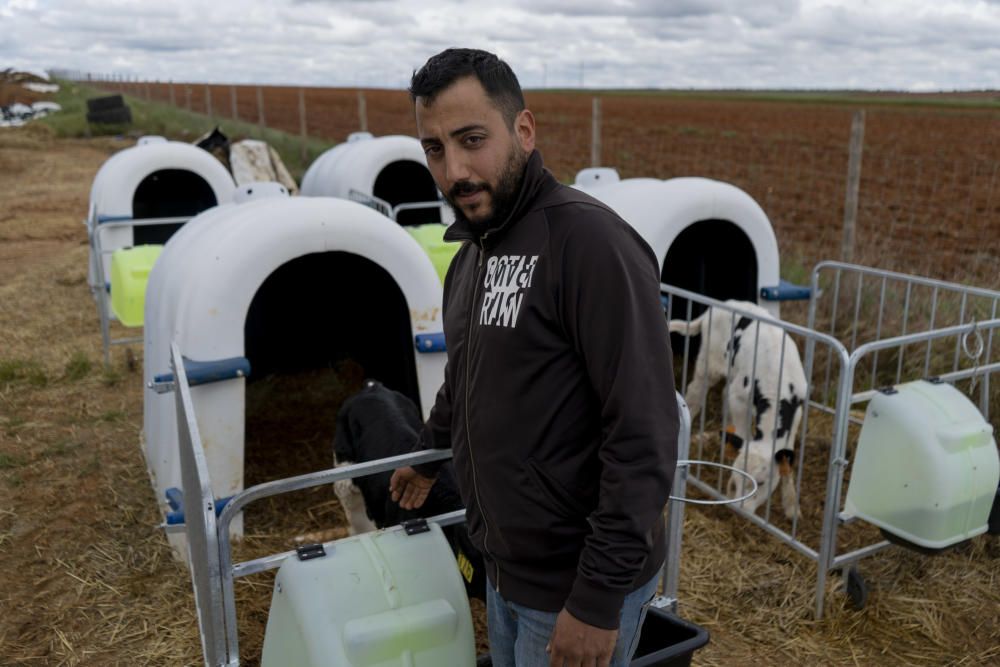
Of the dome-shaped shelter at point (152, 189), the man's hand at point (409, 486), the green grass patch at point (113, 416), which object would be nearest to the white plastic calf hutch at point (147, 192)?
the dome-shaped shelter at point (152, 189)

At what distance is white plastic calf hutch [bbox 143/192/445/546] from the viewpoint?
3.66m

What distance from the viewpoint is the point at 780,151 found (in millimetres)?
26344

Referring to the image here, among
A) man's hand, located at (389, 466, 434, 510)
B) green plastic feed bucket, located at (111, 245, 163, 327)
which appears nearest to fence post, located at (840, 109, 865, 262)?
green plastic feed bucket, located at (111, 245, 163, 327)

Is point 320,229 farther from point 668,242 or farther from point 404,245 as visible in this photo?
point 668,242

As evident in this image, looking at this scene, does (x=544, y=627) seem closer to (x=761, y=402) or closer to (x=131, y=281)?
(x=761, y=402)

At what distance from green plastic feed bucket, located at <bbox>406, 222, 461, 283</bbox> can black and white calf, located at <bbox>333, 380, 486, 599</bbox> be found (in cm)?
187

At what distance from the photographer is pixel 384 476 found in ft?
11.2

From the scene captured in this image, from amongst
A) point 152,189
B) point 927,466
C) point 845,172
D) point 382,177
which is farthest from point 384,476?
point 845,172

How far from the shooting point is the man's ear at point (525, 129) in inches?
67.4

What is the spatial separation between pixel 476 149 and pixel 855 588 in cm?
309

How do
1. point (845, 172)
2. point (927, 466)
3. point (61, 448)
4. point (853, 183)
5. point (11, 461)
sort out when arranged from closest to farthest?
point (927, 466), point (11, 461), point (61, 448), point (853, 183), point (845, 172)

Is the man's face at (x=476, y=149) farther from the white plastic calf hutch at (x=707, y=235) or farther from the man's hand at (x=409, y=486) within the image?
the white plastic calf hutch at (x=707, y=235)

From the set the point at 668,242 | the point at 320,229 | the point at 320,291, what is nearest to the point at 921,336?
the point at 668,242

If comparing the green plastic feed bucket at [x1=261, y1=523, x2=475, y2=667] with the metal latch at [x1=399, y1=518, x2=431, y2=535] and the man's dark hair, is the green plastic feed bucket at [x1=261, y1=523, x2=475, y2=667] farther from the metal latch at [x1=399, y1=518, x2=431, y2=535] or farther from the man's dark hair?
the man's dark hair
